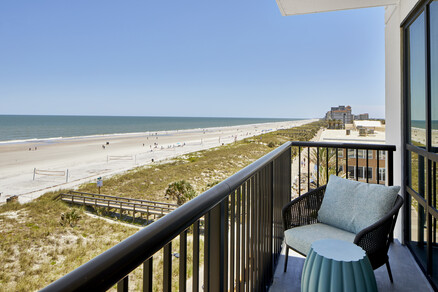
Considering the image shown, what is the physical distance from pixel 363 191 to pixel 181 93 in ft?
241

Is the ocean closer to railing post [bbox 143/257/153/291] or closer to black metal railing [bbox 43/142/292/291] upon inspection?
black metal railing [bbox 43/142/292/291]

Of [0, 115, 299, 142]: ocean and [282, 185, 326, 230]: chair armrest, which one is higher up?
[0, 115, 299, 142]: ocean

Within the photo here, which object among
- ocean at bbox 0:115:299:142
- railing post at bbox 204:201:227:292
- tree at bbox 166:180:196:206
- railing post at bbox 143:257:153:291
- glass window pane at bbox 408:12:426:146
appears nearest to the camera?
railing post at bbox 143:257:153:291

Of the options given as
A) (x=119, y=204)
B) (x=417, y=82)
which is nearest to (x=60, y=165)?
(x=119, y=204)

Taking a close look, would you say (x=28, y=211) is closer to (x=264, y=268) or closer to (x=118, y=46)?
(x=264, y=268)

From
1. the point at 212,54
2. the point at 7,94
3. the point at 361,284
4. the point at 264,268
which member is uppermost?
the point at 212,54

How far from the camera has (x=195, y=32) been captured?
4969 cm

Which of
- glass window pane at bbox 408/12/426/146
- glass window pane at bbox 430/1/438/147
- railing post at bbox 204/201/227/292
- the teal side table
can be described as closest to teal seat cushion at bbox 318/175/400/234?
glass window pane at bbox 430/1/438/147

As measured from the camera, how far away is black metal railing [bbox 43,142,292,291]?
1.35 feet

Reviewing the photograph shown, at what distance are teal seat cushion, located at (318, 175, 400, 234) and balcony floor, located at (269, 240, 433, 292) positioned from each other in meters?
0.44

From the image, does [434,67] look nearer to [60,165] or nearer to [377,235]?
[377,235]

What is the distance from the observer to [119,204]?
13.0 m

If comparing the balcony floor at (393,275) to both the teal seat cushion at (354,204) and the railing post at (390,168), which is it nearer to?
the teal seat cushion at (354,204)

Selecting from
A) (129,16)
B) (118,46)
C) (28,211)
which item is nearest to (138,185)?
(28,211)
